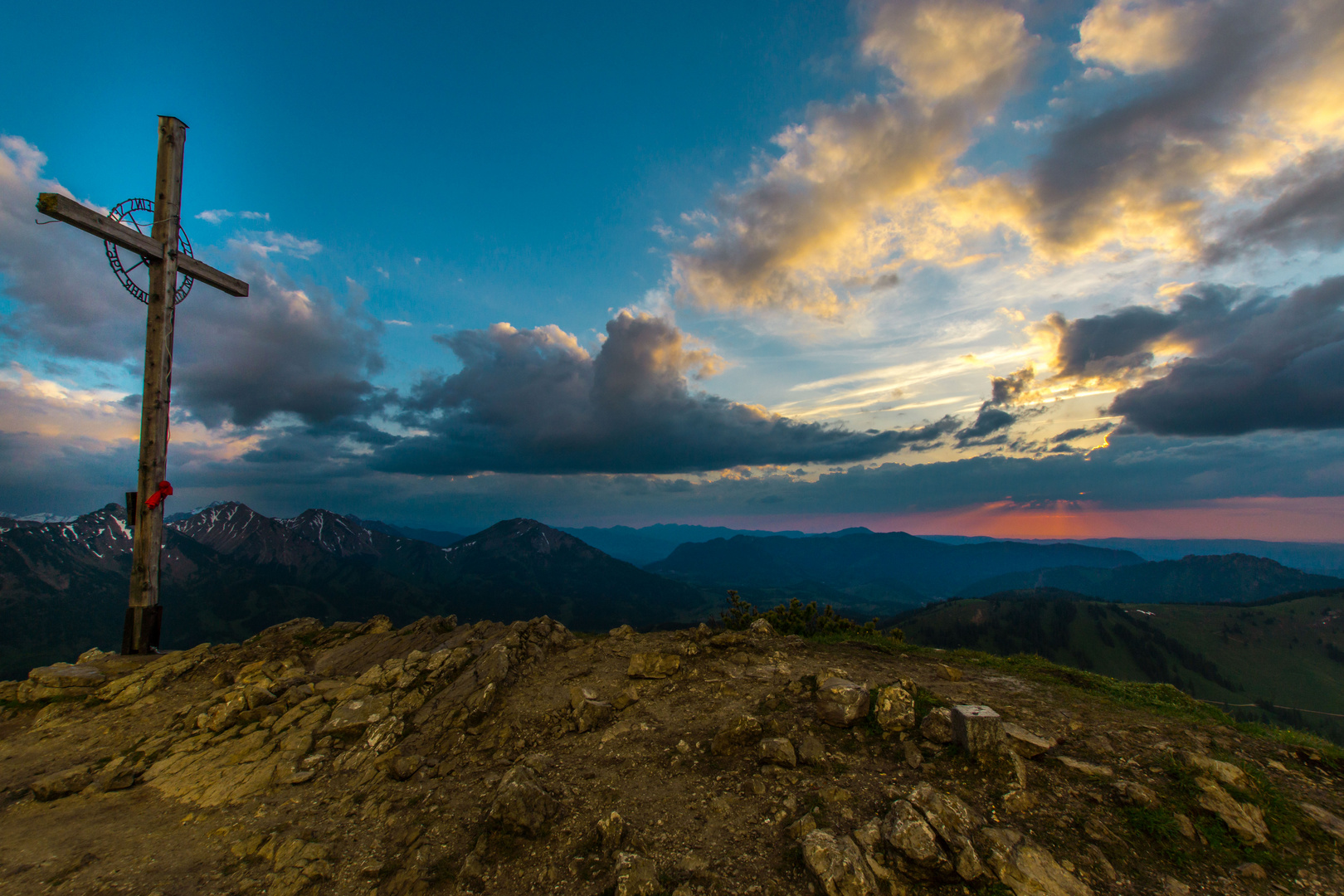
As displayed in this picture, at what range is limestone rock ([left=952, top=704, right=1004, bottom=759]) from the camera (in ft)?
27.4

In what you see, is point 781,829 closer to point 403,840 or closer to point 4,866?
point 403,840

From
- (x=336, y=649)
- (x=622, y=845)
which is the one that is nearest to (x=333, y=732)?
(x=336, y=649)

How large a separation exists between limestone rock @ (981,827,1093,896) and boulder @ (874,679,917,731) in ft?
8.41

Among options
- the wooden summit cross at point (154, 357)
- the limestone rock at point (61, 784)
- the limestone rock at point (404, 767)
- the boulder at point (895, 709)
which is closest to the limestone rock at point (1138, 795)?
the boulder at point (895, 709)

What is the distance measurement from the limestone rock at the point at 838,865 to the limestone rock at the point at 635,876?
2122mm

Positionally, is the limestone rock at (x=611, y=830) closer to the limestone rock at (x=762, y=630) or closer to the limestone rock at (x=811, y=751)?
the limestone rock at (x=811, y=751)

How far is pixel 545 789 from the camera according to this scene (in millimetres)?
8867

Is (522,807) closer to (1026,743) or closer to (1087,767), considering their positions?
(1026,743)

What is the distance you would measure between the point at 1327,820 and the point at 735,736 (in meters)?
8.81

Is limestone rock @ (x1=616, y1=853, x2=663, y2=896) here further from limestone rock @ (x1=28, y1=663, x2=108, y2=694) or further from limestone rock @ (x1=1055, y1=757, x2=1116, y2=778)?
limestone rock @ (x1=28, y1=663, x2=108, y2=694)

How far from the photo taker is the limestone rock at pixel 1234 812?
7008mm

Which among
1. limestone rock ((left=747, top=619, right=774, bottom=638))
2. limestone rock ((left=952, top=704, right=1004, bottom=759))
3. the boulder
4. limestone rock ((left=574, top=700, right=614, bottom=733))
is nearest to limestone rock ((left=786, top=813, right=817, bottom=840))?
the boulder

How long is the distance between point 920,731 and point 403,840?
938 centimetres

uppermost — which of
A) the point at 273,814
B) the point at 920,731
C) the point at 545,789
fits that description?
the point at 920,731
